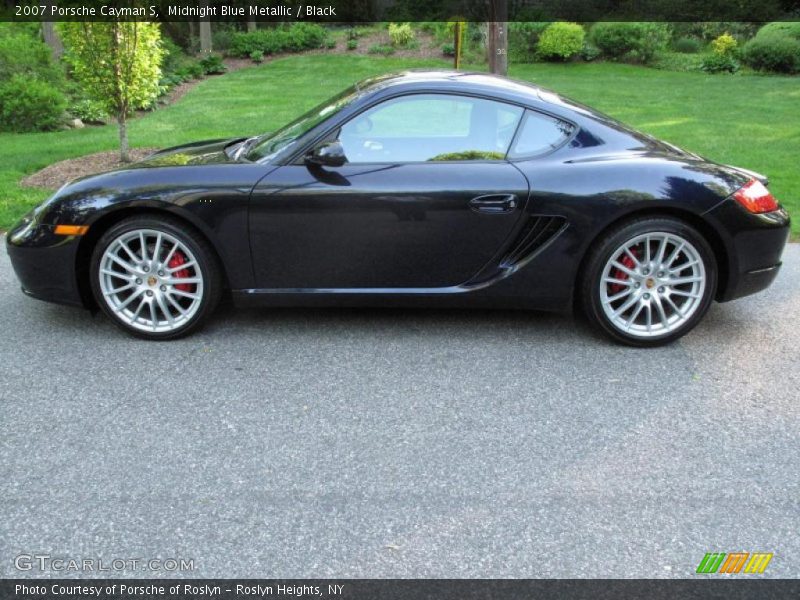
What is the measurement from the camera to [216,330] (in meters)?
4.51

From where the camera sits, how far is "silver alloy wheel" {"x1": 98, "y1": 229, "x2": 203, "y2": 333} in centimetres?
422

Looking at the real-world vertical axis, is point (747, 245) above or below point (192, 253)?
above

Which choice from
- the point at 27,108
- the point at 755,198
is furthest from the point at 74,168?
the point at 755,198

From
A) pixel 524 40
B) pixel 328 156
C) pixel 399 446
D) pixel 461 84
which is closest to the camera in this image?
pixel 399 446

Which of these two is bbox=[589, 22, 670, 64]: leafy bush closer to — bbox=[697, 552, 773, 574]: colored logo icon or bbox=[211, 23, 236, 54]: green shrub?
bbox=[211, 23, 236, 54]: green shrub

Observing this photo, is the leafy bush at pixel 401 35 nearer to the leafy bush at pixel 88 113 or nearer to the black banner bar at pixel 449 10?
the black banner bar at pixel 449 10

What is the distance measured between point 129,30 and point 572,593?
26.4 feet

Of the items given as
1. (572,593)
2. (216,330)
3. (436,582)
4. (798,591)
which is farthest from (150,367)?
(798,591)

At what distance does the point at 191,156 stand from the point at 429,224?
155cm

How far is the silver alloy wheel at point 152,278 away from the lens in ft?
13.9

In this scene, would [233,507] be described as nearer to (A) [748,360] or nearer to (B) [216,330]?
(B) [216,330]

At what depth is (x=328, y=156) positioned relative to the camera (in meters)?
4.08

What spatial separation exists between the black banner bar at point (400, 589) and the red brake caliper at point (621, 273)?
79.7 inches

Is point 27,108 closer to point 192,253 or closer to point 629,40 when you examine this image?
point 192,253
